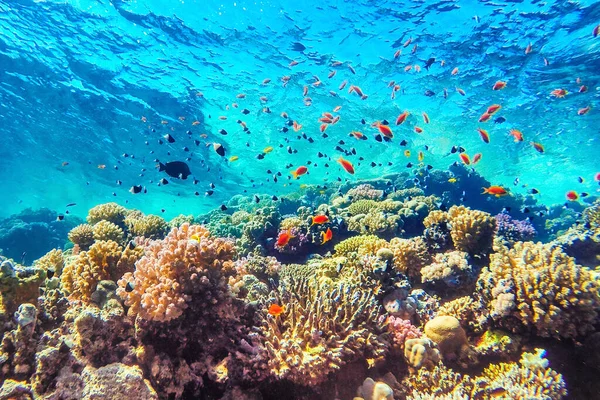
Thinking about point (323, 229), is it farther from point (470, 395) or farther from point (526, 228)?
point (526, 228)

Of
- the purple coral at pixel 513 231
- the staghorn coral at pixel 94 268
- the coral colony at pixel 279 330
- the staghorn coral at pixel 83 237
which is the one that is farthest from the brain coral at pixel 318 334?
the purple coral at pixel 513 231

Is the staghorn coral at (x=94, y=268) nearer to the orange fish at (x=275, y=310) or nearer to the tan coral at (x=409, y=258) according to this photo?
the orange fish at (x=275, y=310)

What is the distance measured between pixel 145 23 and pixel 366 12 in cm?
1253

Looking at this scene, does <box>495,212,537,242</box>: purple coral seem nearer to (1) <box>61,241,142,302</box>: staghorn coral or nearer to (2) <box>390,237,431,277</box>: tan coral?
(2) <box>390,237,431,277</box>: tan coral

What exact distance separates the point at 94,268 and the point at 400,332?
4.76 metres

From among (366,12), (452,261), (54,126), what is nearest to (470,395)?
(452,261)

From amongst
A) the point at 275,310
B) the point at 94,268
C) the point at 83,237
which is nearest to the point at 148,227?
the point at 83,237

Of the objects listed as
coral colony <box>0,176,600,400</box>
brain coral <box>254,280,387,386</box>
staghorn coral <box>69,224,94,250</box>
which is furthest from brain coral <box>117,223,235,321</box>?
staghorn coral <box>69,224,94,250</box>

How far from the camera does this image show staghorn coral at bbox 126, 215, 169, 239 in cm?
867

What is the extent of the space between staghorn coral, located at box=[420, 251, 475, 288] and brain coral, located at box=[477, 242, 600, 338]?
2.68ft

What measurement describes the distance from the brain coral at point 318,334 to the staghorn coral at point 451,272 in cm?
223

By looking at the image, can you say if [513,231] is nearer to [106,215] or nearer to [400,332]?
[400,332]

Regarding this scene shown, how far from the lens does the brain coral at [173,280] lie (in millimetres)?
3426

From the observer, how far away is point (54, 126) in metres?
27.9
